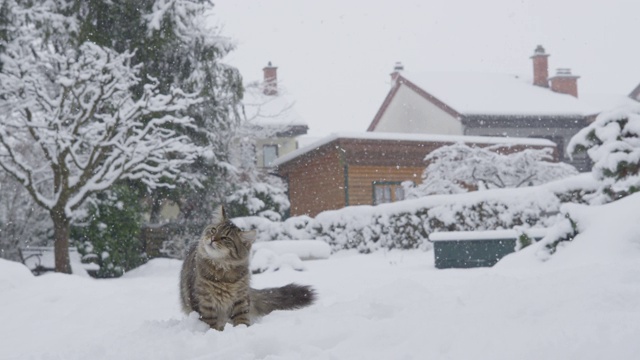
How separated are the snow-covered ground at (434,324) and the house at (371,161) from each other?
14.0 m

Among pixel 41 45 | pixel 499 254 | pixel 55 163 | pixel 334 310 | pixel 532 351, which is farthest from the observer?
pixel 41 45

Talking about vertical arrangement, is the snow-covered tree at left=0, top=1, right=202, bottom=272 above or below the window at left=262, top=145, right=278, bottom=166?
below

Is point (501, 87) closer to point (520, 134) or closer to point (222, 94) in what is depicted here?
point (520, 134)

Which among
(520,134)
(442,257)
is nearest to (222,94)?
(442,257)

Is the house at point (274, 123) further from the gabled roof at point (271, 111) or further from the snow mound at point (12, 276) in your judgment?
the snow mound at point (12, 276)

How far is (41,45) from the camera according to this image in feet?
56.9

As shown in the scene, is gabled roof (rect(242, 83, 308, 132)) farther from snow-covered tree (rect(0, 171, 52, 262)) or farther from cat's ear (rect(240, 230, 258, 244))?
cat's ear (rect(240, 230, 258, 244))

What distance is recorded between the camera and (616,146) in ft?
23.5

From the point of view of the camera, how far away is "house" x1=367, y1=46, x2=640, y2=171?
27.9 m

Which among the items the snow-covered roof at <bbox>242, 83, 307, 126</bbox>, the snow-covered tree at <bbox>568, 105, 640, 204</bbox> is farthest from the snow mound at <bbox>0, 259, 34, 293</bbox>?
the snow-covered roof at <bbox>242, 83, 307, 126</bbox>

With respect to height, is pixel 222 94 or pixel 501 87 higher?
pixel 501 87

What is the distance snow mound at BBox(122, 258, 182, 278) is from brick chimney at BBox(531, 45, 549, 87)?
78.0 ft

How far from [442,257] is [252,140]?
15.9m

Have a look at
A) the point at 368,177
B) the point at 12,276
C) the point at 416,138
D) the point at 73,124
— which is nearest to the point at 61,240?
the point at 73,124
